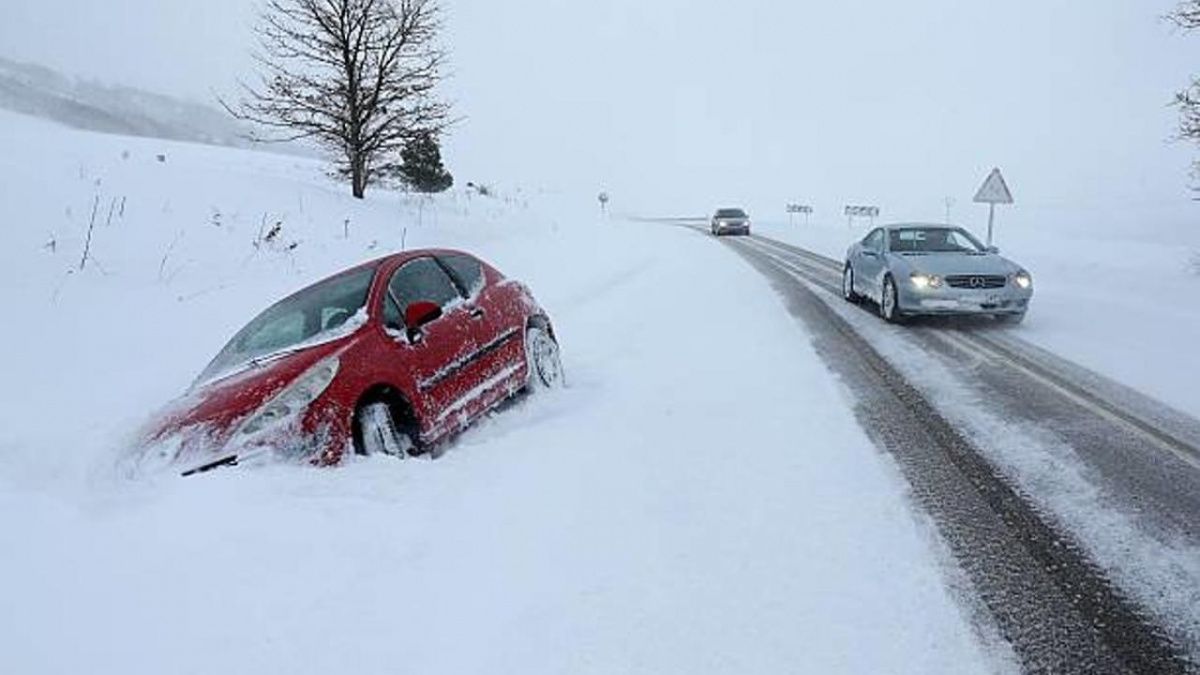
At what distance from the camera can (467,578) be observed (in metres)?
3.71

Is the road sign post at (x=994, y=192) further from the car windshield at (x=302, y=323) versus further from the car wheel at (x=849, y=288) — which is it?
the car windshield at (x=302, y=323)

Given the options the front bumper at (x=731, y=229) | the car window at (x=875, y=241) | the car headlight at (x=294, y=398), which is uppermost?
the front bumper at (x=731, y=229)

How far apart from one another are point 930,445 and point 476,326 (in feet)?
11.2

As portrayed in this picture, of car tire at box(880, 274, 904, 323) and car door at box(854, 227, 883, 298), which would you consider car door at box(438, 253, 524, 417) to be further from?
car door at box(854, 227, 883, 298)

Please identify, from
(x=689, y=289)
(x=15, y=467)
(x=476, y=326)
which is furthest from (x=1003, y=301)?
(x=15, y=467)

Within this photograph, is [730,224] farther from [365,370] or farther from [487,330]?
[365,370]

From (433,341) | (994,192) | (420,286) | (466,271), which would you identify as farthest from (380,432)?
(994,192)

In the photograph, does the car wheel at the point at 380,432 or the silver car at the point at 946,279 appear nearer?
the car wheel at the point at 380,432

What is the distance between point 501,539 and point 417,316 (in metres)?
2.02

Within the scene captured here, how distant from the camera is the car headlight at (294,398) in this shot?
4.66m

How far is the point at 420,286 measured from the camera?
6176 mm

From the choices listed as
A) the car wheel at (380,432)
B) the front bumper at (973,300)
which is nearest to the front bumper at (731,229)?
the front bumper at (973,300)

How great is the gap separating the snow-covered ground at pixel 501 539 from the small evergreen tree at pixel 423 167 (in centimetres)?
1627

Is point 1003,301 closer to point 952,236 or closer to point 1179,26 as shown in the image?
point 952,236
